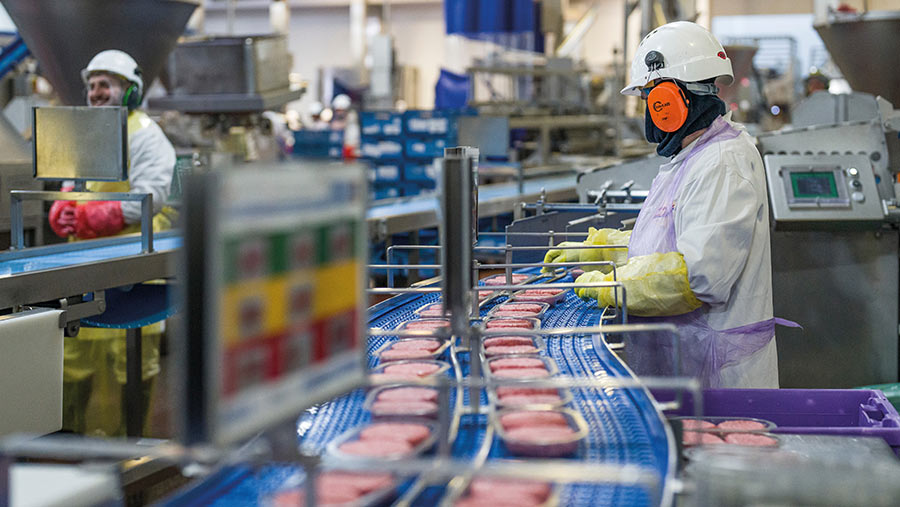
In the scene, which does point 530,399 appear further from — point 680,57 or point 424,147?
point 424,147

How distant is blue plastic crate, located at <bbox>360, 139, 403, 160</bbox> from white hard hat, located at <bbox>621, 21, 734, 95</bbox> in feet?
21.0

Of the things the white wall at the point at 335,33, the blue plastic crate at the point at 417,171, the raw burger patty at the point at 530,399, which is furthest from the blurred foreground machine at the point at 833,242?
the white wall at the point at 335,33

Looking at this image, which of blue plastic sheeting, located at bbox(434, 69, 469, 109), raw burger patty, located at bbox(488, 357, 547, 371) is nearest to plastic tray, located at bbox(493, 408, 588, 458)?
raw burger patty, located at bbox(488, 357, 547, 371)

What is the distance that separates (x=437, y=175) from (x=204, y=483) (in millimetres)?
594

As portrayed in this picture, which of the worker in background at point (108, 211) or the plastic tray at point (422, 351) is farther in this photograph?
the worker in background at point (108, 211)

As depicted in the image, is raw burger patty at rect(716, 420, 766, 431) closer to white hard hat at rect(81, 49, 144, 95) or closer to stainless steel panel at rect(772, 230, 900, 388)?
stainless steel panel at rect(772, 230, 900, 388)

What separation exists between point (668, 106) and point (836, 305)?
2123mm

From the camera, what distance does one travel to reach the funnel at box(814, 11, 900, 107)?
6.26 m

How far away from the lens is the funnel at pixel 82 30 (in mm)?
5270

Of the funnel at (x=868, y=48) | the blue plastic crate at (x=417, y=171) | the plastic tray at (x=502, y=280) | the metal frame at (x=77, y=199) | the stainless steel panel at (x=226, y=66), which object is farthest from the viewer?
the blue plastic crate at (x=417, y=171)

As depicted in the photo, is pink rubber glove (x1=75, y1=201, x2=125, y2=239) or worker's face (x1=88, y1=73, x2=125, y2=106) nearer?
pink rubber glove (x1=75, y1=201, x2=125, y2=239)

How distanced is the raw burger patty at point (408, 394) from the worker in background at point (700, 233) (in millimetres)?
752

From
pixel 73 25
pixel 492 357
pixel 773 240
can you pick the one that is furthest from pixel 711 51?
pixel 73 25

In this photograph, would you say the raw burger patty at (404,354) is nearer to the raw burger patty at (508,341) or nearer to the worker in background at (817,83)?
the raw burger patty at (508,341)
